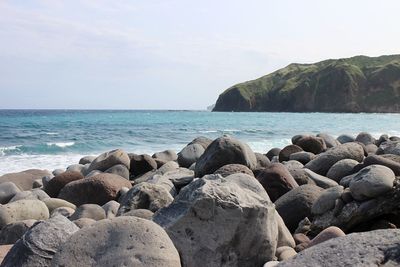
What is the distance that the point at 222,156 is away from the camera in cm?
821

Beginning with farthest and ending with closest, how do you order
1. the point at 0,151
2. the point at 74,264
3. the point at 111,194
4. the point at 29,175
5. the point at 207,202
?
the point at 0,151, the point at 29,175, the point at 111,194, the point at 207,202, the point at 74,264

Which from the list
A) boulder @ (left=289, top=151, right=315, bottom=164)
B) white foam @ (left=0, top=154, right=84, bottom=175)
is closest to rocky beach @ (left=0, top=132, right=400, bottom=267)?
boulder @ (left=289, top=151, right=315, bottom=164)

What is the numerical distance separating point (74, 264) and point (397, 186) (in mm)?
3616

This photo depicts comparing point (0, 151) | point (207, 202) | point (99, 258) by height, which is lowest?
point (0, 151)

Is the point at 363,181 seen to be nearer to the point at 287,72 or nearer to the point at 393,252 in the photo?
the point at 393,252

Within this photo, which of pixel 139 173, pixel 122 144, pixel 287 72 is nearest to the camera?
pixel 139 173

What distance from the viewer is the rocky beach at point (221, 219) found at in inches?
131

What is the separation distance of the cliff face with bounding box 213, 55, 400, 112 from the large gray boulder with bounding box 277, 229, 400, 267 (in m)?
86.6

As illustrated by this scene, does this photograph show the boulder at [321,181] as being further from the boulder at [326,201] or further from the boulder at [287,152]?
the boulder at [287,152]

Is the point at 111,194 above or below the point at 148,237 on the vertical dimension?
below

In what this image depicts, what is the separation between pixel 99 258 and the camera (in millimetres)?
3350

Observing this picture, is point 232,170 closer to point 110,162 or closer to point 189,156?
point 189,156

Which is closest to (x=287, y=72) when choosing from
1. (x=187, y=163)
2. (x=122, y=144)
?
(x=122, y=144)

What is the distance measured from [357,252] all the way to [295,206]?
321 cm
